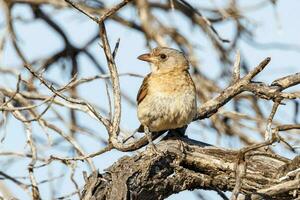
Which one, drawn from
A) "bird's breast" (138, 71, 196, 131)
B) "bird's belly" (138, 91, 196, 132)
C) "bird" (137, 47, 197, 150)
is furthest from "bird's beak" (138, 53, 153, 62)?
"bird's belly" (138, 91, 196, 132)

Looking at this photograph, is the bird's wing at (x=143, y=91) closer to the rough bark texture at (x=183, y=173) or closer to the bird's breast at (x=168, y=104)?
the bird's breast at (x=168, y=104)

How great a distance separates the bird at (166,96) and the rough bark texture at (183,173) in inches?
16.3

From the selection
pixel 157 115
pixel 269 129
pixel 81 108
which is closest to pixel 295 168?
pixel 269 129

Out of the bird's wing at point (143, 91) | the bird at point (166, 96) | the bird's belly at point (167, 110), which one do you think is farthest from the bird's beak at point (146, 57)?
the bird's belly at point (167, 110)

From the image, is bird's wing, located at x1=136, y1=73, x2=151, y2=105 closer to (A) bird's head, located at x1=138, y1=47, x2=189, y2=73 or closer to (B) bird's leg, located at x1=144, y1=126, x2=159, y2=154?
(A) bird's head, located at x1=138, y1=47, x2=189, y2=73

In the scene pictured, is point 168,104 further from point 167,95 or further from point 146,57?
point 146,57

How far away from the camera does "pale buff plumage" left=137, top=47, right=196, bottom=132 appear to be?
17.3 ft

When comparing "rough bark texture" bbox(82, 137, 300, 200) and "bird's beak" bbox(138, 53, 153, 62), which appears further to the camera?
"bird's beak" bbox(138, 53, 153, 62)

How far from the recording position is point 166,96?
5457 millimetres

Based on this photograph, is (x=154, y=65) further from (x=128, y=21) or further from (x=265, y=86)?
(x=128, y=21)

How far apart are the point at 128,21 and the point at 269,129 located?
4.17 m

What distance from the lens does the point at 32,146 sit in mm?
5258

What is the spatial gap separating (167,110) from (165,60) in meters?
0.73

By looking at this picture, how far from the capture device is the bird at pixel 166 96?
529 centimetres
